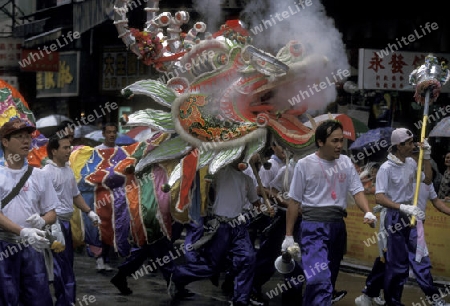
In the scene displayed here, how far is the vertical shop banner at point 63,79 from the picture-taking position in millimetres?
26578

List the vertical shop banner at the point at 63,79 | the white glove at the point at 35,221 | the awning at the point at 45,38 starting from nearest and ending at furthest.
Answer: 1. the white glove at the point at 35,221
2. the awning at the point at 45,38
3. the vertical shop banner at the point at 63,79

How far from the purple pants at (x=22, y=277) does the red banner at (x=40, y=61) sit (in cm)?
1911

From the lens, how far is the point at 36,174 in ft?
25.3

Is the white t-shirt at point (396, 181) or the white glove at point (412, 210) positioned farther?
the white t-shirt at point (396, 181)

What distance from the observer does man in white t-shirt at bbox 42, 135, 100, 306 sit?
32.1ft

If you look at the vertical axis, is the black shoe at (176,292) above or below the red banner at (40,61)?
below

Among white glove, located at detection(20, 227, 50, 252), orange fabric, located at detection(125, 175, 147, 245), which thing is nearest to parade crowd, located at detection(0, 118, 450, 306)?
white glove, located at detection(20, 227, 50, 252)

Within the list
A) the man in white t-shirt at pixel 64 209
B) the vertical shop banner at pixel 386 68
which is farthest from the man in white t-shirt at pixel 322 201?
the vertical shop banner at pixel 386 68

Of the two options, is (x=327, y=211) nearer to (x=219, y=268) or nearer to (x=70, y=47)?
(x=219, y=268)

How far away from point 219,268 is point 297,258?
2153mm

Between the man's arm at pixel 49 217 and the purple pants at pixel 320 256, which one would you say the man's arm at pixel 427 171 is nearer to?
the purple pants at pixel 320 256

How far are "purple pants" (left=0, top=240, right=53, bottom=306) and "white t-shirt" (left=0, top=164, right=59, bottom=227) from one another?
0.75 feet

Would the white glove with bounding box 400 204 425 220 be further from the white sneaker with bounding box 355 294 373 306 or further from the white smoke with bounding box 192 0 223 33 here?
the white smoke with bounding box 192 0 223 33

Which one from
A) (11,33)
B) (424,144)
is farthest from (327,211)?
(11,33)
